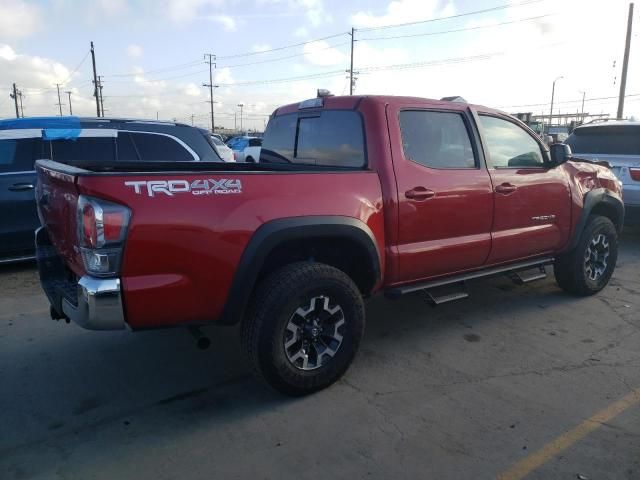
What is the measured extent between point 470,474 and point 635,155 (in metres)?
6.99

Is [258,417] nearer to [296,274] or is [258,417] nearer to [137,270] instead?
[296,274]

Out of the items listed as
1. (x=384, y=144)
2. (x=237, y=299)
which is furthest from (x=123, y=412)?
(x=384, y=144)

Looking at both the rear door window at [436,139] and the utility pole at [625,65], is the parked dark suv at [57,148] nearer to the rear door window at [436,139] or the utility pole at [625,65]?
the rear door window at [436,139]

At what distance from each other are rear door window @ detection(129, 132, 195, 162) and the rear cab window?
229cm

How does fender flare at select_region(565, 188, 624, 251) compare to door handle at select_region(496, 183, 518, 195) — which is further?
fender flare at select_region(565, 188, 624, 251)

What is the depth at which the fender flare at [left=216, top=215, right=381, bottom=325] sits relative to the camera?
9.84ft

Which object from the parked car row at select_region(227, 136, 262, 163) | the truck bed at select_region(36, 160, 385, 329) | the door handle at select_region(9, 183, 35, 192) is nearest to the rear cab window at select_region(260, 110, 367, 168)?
the truck bed at select_region(36, 160, 385, 329)

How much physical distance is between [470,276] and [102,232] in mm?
2939

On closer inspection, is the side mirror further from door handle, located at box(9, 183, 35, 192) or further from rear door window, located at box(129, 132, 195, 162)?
door handle, located at box(9, 183, 35, 192)

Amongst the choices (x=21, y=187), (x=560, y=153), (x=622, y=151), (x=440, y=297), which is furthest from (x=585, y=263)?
(x=21, y=187)

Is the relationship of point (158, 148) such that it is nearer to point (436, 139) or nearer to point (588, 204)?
point (436, 139)

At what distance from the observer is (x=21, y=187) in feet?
19.9

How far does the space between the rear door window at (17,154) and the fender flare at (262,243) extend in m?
4.44

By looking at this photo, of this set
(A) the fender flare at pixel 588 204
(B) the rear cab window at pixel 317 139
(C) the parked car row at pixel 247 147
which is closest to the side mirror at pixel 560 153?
(A) the fender flare at pixel 588 204
